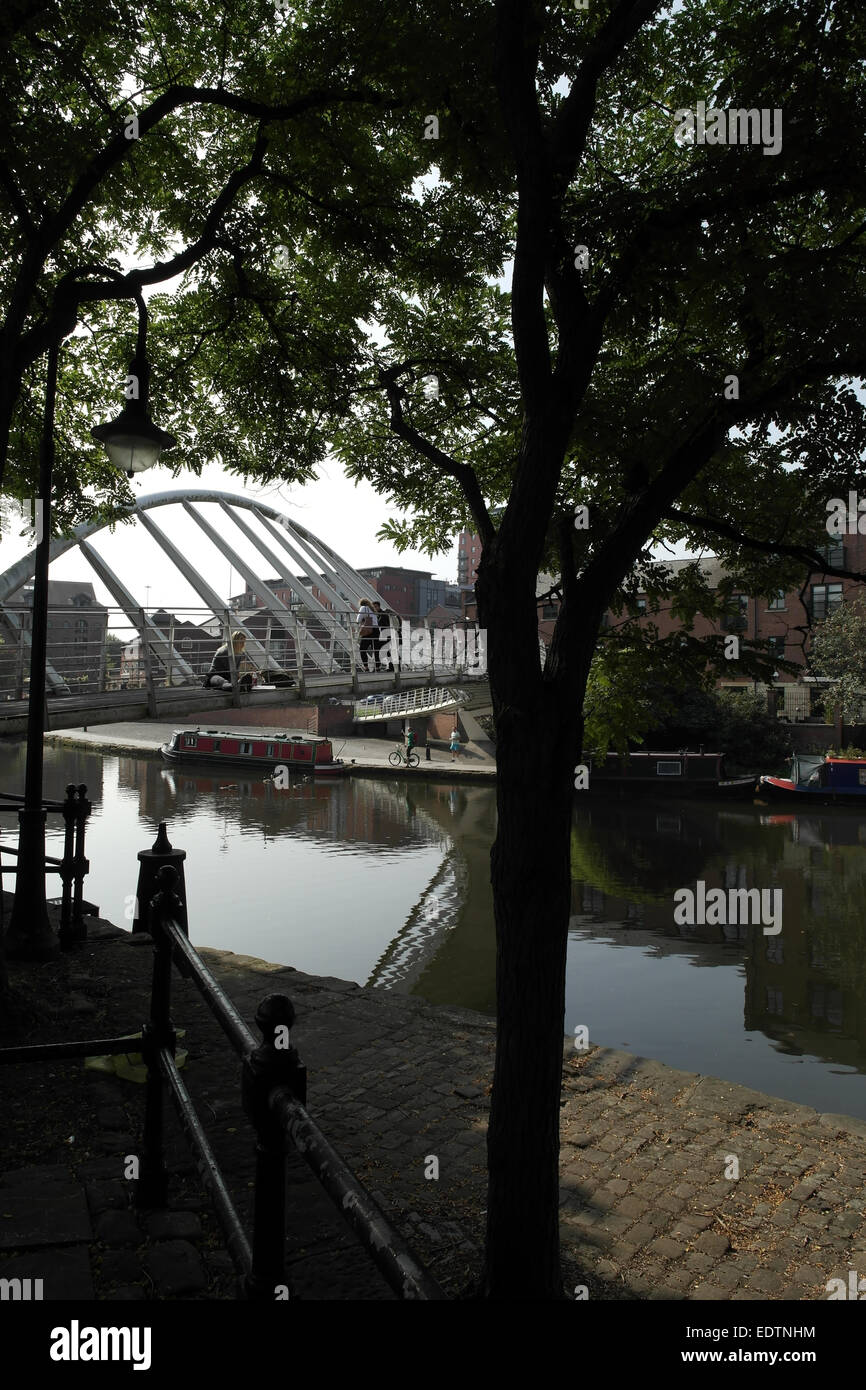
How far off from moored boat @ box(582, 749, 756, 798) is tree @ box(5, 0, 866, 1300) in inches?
A: 1133

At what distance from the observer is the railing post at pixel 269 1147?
1939 mm

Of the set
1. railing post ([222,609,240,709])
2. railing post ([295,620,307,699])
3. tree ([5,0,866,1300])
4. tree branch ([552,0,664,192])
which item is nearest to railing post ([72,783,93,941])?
tree ([5,0,866,1300])

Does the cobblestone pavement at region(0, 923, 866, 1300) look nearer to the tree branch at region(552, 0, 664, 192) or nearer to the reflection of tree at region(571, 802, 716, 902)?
the tree branch at region(552, 0, 664, 192)

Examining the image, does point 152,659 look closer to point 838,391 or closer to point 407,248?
point 407,248

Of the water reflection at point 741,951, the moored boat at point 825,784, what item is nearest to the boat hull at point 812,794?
the moored boat at point 825,784

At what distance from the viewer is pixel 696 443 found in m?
3.70

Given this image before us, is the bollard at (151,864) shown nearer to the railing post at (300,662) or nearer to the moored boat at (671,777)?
the railing post at (300,662)

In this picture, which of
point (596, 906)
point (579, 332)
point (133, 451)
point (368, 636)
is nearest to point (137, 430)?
point (133, 451)

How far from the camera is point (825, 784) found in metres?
32.3

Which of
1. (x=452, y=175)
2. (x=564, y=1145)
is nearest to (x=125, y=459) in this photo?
(x=452, y=175)

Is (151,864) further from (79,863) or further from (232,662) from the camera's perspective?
(232,662)

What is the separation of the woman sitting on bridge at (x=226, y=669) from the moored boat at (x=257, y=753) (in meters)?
19.5

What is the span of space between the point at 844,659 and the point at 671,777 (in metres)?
7.74

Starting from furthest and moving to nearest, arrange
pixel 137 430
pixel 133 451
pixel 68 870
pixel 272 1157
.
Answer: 1. pixel 68 870
2. pixel 133 451
3. pixel 137 430
4. pixel 272 1157
